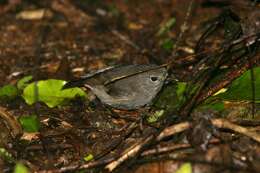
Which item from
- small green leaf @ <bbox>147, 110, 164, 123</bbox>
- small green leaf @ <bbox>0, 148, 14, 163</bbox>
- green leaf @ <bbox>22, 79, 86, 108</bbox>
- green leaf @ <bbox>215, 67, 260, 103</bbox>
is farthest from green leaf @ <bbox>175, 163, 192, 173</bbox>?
green leaf @ <bbox>22, 79, 86, 108</bbox>

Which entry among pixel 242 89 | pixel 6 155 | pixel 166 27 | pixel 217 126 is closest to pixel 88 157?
pixel 6 155

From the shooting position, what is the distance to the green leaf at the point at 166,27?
23.6 ft

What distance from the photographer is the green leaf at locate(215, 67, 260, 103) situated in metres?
4.80

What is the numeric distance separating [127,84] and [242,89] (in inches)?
49.3

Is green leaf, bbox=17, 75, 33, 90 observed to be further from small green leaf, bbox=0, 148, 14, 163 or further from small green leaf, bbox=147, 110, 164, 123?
small green leaf, bbox=147, 110, 164, 123

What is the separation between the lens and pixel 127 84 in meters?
5.62

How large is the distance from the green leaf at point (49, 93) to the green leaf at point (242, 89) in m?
1.54

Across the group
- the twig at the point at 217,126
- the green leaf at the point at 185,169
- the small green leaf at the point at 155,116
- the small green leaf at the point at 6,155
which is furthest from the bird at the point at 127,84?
the green leaf at the point at 185,169

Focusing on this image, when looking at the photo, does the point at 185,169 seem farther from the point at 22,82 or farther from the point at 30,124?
the point at 22,82

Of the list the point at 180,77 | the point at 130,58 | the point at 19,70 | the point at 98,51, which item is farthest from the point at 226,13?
the point at 19,70

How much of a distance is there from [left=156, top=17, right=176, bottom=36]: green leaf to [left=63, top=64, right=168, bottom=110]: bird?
1.67m

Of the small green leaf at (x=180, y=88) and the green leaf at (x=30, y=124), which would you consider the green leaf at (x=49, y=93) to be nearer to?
the green leaf at (x=30, y=124)

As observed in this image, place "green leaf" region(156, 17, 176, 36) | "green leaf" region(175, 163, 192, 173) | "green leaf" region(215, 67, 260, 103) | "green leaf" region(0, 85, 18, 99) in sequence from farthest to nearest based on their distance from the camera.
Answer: "green leaf" region(156, 17, 176, 36) → "green leaf" region(0, 85, 18, 99) → "green leaf" region(215, 67, 260, 103) → "green leaf" region(175, 163, 192, 173)

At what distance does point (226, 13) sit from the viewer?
18.7 feet
